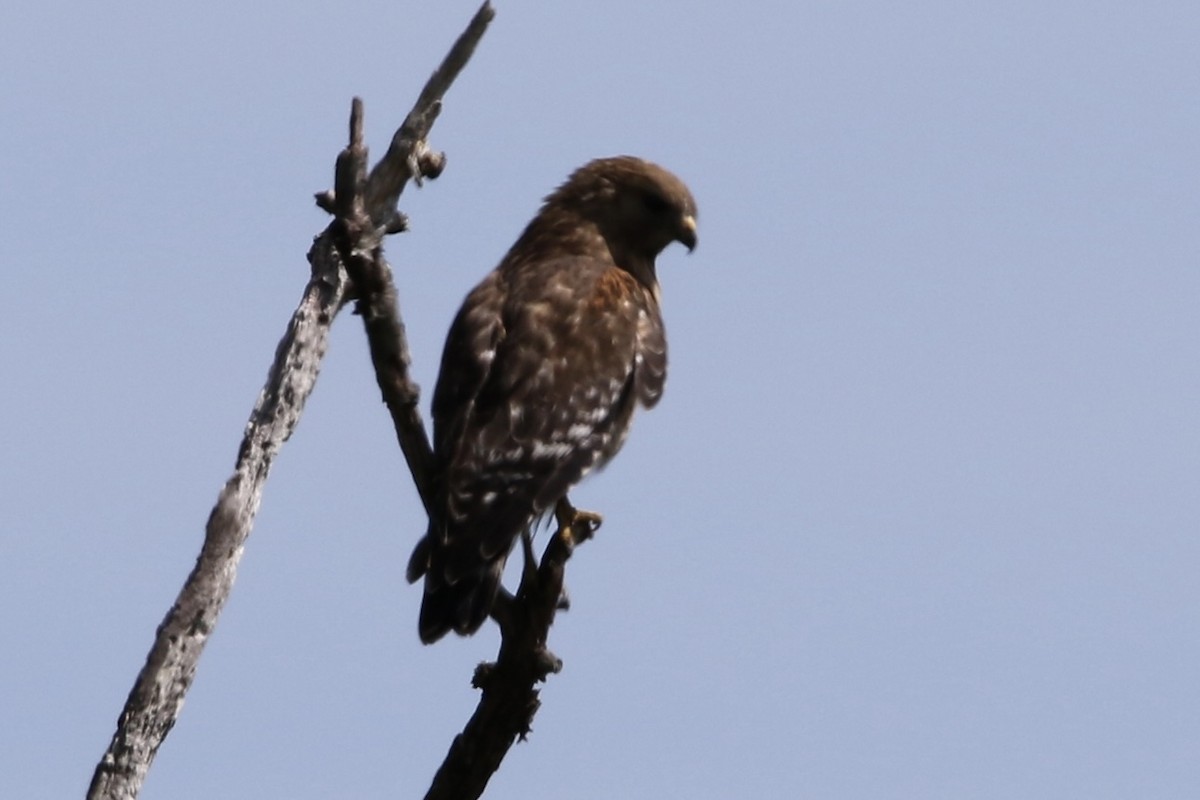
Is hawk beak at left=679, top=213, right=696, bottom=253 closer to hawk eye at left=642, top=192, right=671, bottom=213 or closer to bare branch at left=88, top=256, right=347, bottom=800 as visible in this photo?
hawk eye at left=642, top=192, right=671, bottom=213

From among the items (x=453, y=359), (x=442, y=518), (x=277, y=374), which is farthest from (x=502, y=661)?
(x=453, y=359)

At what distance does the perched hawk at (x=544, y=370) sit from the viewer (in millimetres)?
6734

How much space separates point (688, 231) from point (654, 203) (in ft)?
0.62

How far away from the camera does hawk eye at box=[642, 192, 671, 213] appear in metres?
8.66

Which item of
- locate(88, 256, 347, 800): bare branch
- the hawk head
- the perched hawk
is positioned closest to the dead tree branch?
locate(88, 256, 347, 800): bare branch

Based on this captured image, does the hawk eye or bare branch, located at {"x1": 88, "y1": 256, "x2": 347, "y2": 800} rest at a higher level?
the hawk eye

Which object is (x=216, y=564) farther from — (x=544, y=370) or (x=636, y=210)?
(x=636, y=210)

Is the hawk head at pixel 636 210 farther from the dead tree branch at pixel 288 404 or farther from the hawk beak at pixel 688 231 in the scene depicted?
the dead tree branch at pixel 288 404

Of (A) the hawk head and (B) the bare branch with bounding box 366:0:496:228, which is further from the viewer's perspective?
(A) the hawk head

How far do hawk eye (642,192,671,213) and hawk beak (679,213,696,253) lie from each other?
93 mm

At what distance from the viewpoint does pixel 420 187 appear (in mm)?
6184

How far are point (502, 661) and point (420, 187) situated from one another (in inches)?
54.7

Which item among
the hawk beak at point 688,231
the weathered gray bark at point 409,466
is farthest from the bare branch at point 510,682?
the hawk beak at point 688,231

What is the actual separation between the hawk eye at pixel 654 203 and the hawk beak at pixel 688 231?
0.09 meters
